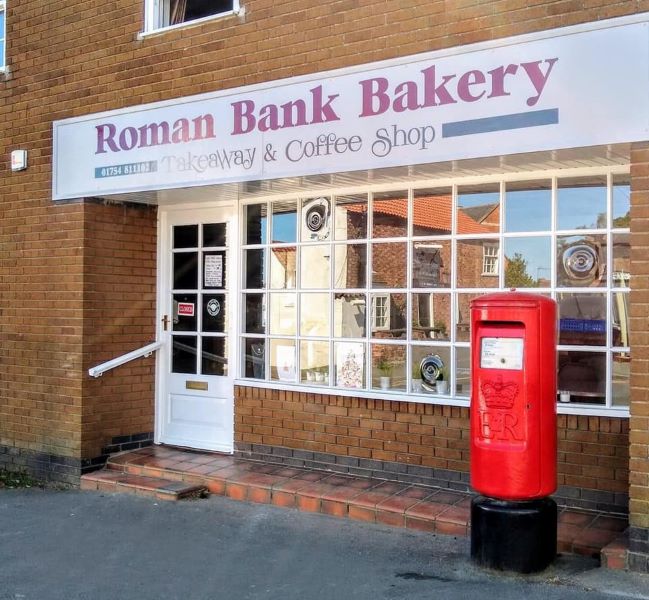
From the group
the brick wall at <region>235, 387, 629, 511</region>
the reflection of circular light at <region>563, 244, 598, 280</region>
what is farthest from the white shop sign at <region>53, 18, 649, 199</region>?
the brick wall at <region>235, 387, 629, 511</region>

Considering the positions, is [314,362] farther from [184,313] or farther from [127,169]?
[127,169]

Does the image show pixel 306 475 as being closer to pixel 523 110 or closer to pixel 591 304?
pixel 591 304

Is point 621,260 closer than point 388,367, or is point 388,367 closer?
point 621,260

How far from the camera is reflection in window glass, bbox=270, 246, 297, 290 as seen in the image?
7184mm

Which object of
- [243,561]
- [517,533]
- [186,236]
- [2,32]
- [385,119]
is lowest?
[243,561]

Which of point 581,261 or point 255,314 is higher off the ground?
point 581,261

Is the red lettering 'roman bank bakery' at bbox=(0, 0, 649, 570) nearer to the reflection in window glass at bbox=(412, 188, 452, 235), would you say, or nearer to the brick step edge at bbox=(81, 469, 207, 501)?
the reflection in window glass at bbox=(412, 188, 452, 235)

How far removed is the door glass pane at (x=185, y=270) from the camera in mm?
7859

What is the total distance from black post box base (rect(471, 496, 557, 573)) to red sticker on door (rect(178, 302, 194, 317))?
4.03 metres

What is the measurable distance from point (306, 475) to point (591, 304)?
274 cm

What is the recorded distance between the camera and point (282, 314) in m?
7.25

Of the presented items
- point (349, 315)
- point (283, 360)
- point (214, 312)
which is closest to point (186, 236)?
point (214, 312)

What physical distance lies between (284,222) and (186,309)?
1459 mm

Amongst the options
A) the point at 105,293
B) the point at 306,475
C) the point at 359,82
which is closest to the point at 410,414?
the point at 306,475
